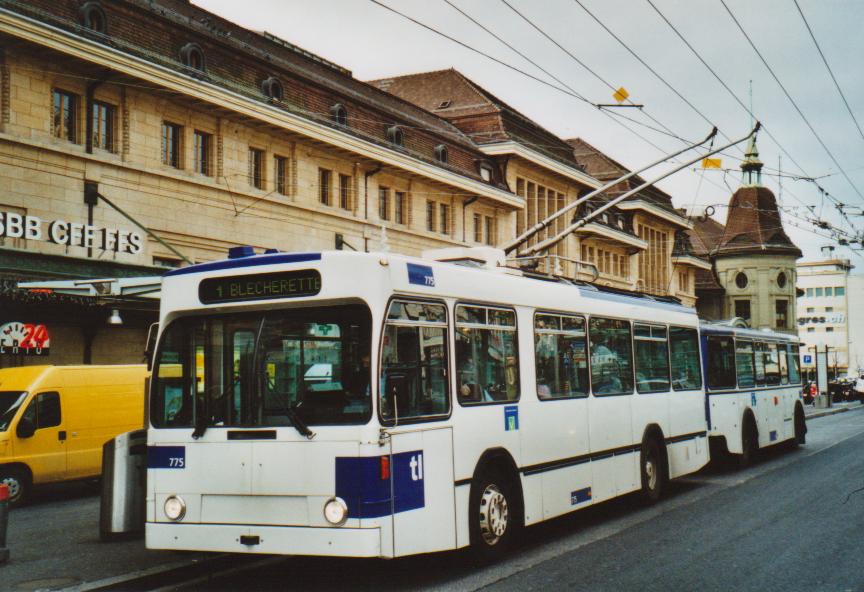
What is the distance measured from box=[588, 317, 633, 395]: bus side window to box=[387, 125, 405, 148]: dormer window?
75.1 feet

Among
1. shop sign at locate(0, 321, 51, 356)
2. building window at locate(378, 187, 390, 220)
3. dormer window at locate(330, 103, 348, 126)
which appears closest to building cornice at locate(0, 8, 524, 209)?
dormer window at locate(330, 103, 348, 126)

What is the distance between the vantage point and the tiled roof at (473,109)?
44562mm

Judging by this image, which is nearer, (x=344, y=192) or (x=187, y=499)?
(x=187, y=499)

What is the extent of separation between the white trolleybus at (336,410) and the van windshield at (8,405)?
768 centimetres

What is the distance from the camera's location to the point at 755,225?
9306 centimetres

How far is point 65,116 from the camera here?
2369 centimetres

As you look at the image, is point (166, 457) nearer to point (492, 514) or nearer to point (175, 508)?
point (175, 508)

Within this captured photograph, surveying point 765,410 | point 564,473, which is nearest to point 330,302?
point 564,473

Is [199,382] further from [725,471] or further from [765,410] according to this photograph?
[765,410]

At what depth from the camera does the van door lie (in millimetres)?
15227

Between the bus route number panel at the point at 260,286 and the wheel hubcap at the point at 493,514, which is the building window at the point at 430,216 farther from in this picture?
the bus route number panel at the point at 260,286

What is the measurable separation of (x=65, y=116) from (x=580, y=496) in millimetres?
17317

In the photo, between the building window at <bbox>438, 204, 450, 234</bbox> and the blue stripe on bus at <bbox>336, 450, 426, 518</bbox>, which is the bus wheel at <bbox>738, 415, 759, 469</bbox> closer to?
the blue stripe on bus at <bbox>336, 450, 426, 518</bbox>

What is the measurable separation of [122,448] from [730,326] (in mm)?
13081
